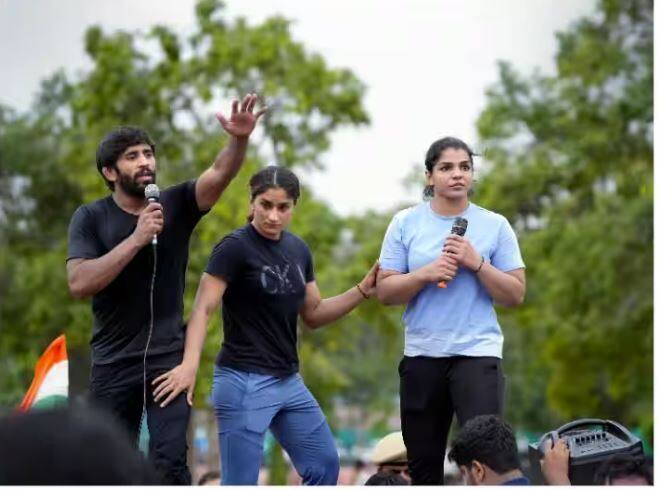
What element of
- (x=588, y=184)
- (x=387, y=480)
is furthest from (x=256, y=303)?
(x=588, y=184)

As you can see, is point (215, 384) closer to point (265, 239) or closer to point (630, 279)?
point (265, 239)

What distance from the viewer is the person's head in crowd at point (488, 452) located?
4.63 m

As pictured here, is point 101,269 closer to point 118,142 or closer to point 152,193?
point 152,193

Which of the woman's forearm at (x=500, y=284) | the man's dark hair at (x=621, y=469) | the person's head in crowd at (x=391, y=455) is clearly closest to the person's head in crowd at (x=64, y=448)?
the man's dark hair at (x=621, y=469)

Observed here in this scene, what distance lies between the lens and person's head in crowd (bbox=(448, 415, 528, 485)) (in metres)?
4.63

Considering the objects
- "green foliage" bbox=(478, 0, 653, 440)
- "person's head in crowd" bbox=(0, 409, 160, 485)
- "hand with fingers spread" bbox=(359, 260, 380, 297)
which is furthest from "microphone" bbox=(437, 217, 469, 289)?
"green foliage" bbox=(478, 0, 653, 440)

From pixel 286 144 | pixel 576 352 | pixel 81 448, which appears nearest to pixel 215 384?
pixel 81 448

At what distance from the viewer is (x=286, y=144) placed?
2150 cm

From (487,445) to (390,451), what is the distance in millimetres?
2159

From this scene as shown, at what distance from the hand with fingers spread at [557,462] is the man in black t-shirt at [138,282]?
1.39 metres

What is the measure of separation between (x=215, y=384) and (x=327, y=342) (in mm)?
17415

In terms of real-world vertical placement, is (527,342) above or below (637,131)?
below

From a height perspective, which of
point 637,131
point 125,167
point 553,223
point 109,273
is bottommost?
point 109,273

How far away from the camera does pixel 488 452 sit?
464cm
